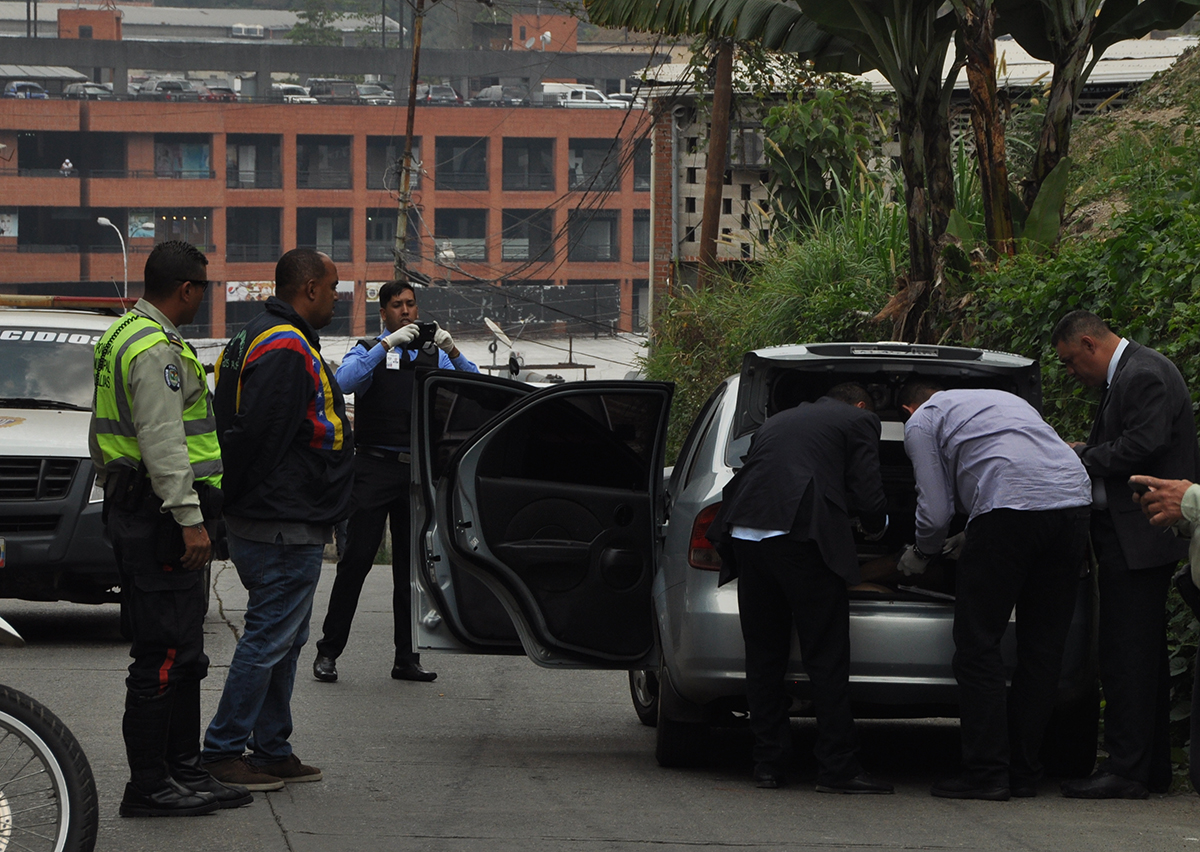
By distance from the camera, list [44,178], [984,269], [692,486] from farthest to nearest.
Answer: [44,178] → [984,269] → [692,486]

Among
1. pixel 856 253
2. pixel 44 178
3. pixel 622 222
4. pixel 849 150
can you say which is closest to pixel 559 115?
pixel 622 222

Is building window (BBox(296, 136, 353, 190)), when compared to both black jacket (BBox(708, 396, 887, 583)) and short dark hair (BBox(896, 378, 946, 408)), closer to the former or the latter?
short dark hair (BBox(896, 378, 946, 408))

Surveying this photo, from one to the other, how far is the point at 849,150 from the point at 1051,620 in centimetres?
1492

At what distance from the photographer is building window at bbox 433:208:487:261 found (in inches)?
3000

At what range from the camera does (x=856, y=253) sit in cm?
1416

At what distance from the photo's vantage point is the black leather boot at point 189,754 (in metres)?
5.58

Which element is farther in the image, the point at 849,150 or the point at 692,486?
the point at 849,150

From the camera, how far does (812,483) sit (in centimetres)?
614

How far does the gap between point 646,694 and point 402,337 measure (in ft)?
Result: 8.16

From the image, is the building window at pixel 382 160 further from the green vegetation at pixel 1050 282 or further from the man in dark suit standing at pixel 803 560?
the man in dark suit standing at pixel 803 560

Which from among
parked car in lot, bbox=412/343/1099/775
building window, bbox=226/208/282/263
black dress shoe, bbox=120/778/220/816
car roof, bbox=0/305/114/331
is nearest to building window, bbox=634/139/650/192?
building window, bbox=226/208/282/263

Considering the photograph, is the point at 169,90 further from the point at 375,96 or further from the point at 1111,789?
the point at 1111,789

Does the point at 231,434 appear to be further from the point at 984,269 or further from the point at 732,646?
the point at 984,269

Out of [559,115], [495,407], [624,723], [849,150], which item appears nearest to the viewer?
[495,407]
